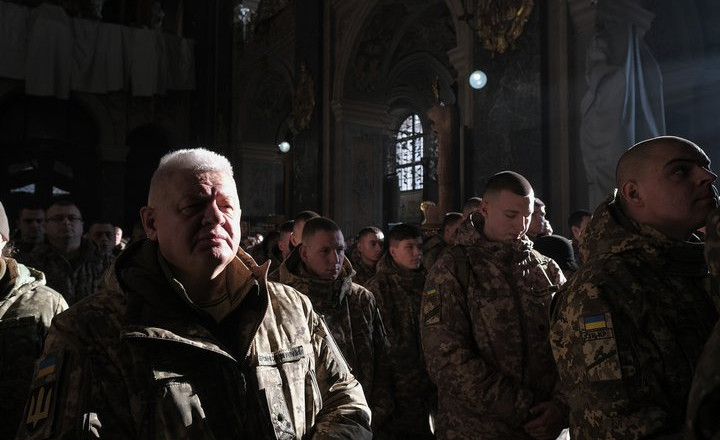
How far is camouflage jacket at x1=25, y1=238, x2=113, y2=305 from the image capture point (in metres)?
3.83

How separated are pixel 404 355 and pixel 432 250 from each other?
167 centimetres

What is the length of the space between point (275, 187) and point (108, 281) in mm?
15379

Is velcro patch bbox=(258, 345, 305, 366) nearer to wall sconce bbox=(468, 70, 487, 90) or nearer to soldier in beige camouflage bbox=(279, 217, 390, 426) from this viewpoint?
soldier in beige camouflage bbox=(279, 217, 390, 426)

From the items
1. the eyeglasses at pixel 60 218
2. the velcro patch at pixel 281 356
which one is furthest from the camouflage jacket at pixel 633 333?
the eyeglasses at pixel 60 218

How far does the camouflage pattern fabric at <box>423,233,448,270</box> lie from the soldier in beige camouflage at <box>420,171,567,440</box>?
2270 millimetres

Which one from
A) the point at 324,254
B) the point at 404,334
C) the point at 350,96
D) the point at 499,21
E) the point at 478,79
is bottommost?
the point at 404,334

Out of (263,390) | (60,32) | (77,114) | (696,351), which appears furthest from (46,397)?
(77,114)

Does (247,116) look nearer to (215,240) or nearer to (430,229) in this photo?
(430,229)

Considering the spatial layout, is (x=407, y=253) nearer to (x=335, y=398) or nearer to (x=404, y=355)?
(x=404, y=355)

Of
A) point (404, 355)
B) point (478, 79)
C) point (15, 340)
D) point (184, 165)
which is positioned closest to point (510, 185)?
point (404, 355)

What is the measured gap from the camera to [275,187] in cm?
1664

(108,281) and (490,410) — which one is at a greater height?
(108,281)

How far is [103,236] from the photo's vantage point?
5125mm

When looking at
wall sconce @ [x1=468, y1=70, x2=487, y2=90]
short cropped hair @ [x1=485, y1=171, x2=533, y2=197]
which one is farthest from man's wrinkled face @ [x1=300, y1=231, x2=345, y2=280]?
wall sconce @ [x1=468, y1=70, x2=487, y2=90]
